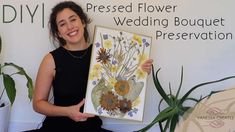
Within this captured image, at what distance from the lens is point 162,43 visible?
1580 millimetres

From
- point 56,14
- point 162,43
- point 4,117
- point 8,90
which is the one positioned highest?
point 56,14

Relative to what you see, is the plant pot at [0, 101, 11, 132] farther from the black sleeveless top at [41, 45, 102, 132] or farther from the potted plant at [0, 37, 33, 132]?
the black sleeveless top at [41, 45, 102, 132]

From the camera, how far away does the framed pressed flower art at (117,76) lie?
4.38ft

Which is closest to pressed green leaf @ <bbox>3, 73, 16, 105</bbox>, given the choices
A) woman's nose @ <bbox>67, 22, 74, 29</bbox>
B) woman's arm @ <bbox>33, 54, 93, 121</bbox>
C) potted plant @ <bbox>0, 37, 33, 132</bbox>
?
potted plant @ <bbox>0, 37, 33, 132</bbox>

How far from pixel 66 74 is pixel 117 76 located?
23 cm

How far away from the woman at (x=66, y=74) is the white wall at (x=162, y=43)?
0.48 feet

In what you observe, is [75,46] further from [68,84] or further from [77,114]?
[77,114]

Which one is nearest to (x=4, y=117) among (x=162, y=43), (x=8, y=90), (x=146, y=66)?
(x=8, y=90)

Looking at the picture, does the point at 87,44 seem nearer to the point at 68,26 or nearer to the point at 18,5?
the point at 68,26

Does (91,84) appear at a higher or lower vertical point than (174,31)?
lower

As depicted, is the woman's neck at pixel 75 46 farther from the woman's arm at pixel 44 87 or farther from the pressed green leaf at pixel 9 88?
the pressed green leaf at pixel 9 88

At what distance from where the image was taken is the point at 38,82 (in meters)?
1.45

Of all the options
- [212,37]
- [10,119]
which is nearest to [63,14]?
[10,119]

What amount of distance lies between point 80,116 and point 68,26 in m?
0.37
